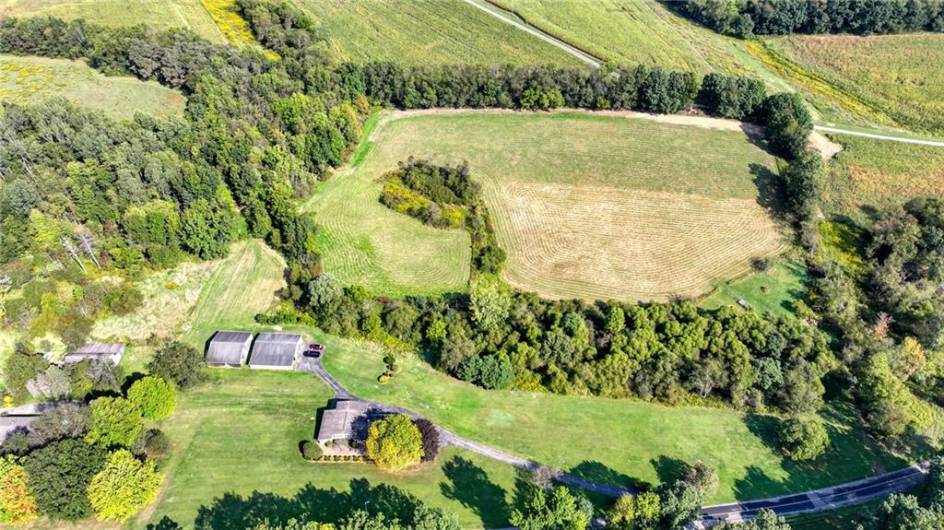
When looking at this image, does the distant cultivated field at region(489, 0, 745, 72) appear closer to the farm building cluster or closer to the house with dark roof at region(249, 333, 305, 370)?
the house with dark roof at region(249, 333, 305, 370)

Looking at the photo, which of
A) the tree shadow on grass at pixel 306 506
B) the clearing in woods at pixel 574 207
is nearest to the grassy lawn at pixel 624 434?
the tree shadow on grass at pixel 306 506

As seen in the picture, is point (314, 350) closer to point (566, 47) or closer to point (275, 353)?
point (275, 353)

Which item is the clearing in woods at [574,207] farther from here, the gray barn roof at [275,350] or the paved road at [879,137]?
the paved road at [879,137]

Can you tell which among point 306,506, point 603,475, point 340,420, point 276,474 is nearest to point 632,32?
point 603,475

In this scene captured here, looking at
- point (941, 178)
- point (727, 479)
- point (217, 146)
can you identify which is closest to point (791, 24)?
point (941, 178)

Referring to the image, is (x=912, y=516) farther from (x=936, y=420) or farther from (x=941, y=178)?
(x=941, y=178)

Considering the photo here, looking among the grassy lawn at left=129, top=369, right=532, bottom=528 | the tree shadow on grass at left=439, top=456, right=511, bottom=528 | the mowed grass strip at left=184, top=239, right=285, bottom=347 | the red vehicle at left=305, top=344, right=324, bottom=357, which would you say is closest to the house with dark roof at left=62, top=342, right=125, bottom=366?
the mowed grass strip at left=184, top=239, right=285, bottom=347
